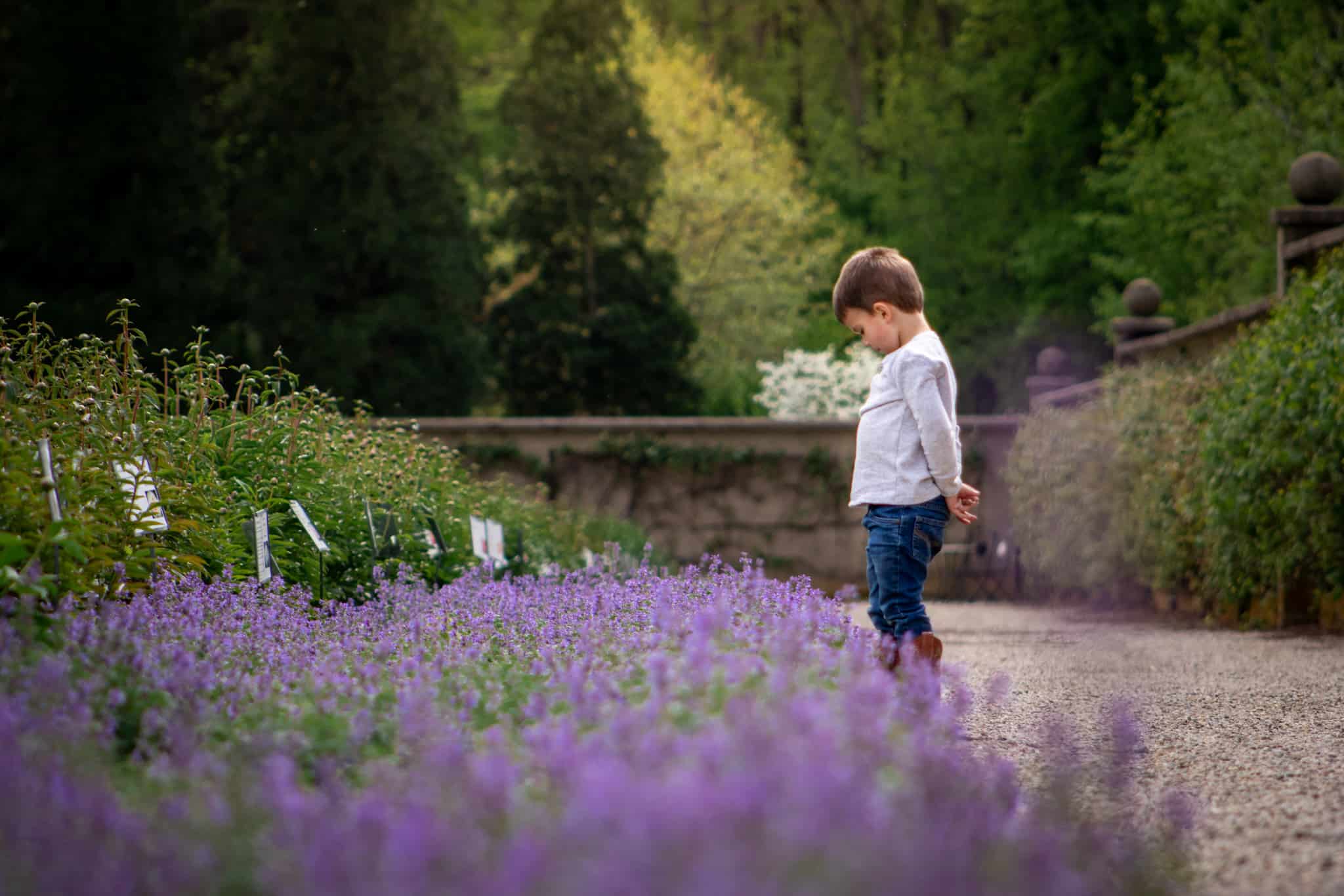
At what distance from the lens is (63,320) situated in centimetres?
1667

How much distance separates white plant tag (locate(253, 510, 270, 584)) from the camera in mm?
4188

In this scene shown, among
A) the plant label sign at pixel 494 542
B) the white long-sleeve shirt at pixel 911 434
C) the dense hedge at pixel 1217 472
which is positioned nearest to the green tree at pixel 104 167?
the dense hedge at pixel 1217 472

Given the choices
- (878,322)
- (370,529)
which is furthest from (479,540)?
(878,322)

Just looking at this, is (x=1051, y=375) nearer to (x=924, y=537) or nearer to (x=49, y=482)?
(x=924, y=537)

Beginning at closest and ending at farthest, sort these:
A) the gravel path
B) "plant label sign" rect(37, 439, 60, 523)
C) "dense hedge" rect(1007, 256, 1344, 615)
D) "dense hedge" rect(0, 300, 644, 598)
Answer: the gravel path
"plant label sign" rect(37, 439, 60, 523)
"dense hedge" rect(0, 300, 644, 598)
"dense hedge" rect(1007, 256, 1344, 615)

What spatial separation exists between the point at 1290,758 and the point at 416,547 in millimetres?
3725

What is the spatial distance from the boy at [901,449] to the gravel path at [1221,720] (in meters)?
0.46

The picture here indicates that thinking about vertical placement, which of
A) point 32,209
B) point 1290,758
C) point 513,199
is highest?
point 513,199

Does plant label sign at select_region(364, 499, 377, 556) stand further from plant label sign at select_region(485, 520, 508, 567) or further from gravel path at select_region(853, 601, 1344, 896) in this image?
gravel path at select_region(853, 601, 1344, 896)

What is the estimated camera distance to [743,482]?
48.3 ft

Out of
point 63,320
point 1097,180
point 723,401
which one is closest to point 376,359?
point 63,320

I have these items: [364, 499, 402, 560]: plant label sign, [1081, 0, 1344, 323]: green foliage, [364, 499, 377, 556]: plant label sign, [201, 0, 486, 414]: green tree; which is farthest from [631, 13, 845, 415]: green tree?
[364, 499, 377, 556]: plant label sign

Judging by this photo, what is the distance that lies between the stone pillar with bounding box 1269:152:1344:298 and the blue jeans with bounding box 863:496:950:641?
4.93 m

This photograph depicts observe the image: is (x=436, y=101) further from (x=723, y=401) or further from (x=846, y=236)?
(x=846, y=236)
